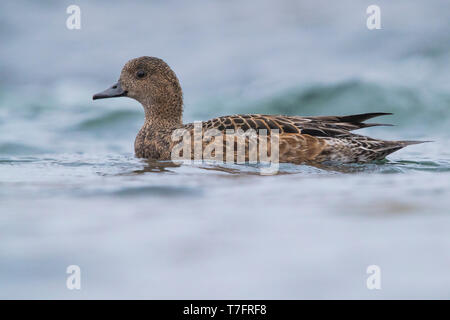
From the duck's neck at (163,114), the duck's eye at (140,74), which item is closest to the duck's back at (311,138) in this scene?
the duck's neck at (163,114)

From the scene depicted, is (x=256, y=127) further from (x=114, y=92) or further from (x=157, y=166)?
(x=114, y=92)

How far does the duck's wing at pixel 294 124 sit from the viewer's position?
21.4 ft

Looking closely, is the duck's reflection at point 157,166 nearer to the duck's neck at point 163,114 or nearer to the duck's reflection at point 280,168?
the duck's reflection at point 280,168

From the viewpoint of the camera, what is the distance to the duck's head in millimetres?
7555

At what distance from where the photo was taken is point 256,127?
6.47 meters

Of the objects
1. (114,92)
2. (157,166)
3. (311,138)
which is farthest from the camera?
(114,92)

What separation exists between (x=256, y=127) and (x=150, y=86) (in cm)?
170

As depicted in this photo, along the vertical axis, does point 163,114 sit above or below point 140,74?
below

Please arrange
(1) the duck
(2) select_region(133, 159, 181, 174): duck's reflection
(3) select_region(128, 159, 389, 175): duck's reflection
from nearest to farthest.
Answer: (3) select_region(128, 159, 389, 175): duck's reflection → (2) select_region(133, 159, 181, 174): duck's reflection → (1) the duck

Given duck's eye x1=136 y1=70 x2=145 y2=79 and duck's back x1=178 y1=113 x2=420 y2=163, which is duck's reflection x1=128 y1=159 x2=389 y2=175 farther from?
duck's eye x1=136 y1=70 x2=145 y2=79

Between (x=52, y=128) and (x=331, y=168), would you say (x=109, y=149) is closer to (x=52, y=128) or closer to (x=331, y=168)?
(x=52, y=128)

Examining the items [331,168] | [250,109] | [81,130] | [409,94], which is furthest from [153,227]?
[409,94]

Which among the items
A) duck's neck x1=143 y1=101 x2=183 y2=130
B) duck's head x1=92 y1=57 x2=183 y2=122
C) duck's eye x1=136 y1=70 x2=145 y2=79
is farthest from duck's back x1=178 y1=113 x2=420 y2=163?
duck's eye x1=136 y1=70 x2=145 y2=79

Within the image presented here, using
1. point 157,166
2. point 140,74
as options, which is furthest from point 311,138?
point 140,74
